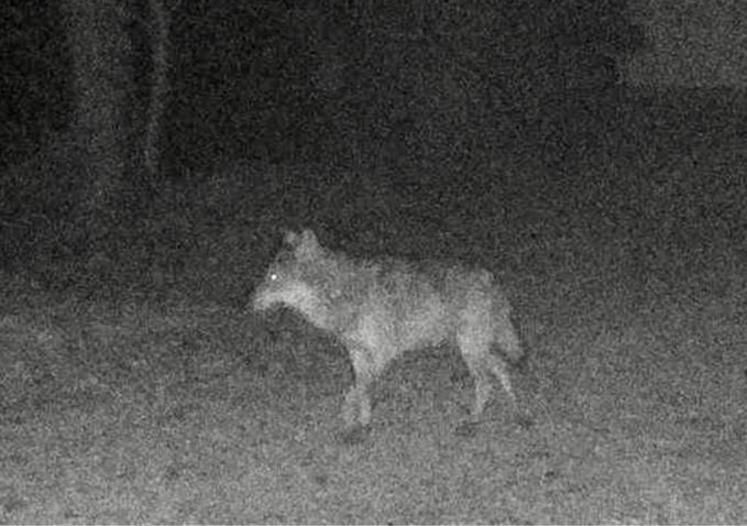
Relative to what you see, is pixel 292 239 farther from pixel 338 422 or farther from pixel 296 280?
pixel 338 422

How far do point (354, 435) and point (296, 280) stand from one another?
1207mm

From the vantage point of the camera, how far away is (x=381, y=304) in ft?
31.1

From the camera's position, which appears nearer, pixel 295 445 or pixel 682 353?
pixel 295 445

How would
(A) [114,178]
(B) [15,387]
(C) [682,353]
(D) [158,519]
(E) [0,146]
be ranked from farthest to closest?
1. (E) [0,146]
2. (A) [114,178]
3. (C) [682,353]
4. (B) [15,387]
5. (D) [158,519]

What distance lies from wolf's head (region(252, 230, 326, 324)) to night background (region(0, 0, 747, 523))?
39.7 inches

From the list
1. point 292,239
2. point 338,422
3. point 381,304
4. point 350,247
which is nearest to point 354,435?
point 338,422

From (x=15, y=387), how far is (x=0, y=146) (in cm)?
1309

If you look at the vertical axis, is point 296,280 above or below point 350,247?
below

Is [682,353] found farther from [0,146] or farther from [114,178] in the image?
[0,146]

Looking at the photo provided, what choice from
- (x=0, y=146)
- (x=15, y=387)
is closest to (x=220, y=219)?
(x=0, y=146)

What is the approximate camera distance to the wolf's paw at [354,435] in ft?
31.3

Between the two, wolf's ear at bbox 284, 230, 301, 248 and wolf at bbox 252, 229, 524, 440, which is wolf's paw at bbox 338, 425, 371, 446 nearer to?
wolf at bbox 252, 229, 524, 440

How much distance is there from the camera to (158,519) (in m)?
7.91

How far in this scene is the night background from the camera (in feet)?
28.8
